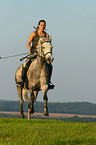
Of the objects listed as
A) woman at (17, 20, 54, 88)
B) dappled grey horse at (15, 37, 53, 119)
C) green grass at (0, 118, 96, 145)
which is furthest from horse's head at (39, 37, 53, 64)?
green grass at (0, 118, 96, 145)

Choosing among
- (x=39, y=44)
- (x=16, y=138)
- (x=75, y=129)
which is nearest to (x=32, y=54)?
(x=39, y=44)

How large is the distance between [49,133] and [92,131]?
2.03 meters

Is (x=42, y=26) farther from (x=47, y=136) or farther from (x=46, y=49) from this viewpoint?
(x=47, y=136)

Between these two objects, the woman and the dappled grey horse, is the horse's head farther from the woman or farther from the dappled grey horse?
the woman

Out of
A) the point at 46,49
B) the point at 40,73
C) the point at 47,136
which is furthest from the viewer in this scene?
the point at 40,73

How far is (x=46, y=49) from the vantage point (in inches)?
579

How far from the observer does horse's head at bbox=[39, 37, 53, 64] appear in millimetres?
14453

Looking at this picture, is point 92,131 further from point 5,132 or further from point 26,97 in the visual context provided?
point 26,97

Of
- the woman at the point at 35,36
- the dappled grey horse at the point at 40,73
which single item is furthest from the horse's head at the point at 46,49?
the woman at the point at 35,36

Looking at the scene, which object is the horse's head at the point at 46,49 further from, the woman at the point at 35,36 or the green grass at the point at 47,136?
the green grass at the point at 47,136

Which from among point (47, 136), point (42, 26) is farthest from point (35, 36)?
point (47, 136)

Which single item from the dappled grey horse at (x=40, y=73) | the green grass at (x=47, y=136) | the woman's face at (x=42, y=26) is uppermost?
the woman's face at (x=42, y=26)

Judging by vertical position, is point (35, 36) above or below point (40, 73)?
above

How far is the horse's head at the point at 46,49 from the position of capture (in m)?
14.5
